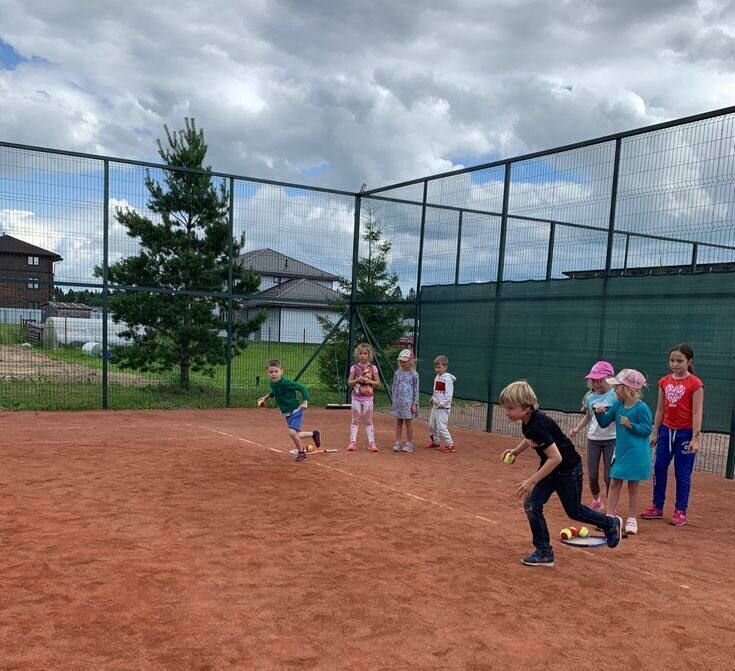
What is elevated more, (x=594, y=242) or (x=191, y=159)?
(x=191, y=159)

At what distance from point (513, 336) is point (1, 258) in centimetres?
919

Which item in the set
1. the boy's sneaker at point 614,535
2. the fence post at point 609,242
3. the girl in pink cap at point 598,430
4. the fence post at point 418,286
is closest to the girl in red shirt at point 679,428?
the girl in pink cap at point 598,430

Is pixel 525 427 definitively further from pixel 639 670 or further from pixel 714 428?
pixel 714 428

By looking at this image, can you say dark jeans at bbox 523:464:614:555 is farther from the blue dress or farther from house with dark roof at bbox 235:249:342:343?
house with dark roof at bbox 235:249:342:343

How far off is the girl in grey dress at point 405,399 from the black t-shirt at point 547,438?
474 cm

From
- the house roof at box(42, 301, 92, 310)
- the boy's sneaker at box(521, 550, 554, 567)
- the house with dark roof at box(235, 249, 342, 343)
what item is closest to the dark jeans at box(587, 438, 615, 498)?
the boy's sneaker at box(521, 550, 554, 567)

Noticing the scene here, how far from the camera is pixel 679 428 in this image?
609 cm

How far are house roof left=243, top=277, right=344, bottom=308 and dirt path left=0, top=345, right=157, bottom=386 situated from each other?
9.98 feet

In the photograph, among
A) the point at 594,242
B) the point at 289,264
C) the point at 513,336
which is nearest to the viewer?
the point at 594,242

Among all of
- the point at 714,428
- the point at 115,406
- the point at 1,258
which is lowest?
the point at 115,406

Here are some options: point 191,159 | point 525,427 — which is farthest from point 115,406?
point 525,427

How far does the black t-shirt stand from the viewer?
4.59 meters

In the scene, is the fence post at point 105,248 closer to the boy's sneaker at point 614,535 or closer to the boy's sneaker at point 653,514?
the boy's sneaker at point 653,514

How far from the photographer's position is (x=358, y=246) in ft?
49.9
